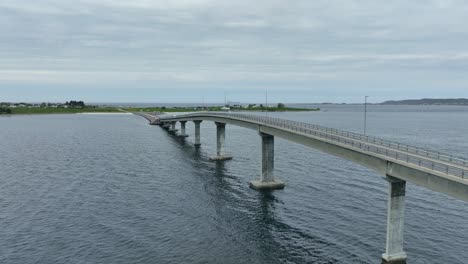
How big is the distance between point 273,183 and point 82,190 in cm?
3225

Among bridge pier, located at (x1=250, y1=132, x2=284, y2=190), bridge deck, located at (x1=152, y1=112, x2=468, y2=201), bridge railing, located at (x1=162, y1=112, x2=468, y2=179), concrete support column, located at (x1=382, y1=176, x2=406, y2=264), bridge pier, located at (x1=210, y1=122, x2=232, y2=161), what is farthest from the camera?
bridge pier, located at (x1=210, y1=122, x2=232, y2=161)

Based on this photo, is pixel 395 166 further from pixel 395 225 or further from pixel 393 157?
pixel 395 225

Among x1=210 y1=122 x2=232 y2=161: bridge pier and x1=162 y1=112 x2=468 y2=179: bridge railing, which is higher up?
x1=162 y1=112 x2=468 y2=179: bridge railing

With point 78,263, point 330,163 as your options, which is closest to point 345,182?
point 330,163

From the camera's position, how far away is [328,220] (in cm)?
4875

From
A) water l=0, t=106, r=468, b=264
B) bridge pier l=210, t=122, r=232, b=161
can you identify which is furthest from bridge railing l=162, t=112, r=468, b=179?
bridge pier l=210, t=122, r=232, b=161

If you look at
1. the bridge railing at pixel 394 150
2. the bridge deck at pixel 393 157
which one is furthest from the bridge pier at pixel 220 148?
the bridge deck at pixel 393 157

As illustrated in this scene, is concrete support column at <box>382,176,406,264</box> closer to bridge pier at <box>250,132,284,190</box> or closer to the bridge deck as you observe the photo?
the bridge deck

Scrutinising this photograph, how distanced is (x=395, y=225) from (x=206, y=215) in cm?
2474

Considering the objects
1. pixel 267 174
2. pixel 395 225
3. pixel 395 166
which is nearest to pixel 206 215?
pixel 267 174

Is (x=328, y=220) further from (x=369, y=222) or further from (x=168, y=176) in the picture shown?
(x=168, y=176)

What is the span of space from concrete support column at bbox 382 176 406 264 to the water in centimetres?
123

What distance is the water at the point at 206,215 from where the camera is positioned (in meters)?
40.3

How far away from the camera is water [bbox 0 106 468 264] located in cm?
4028
